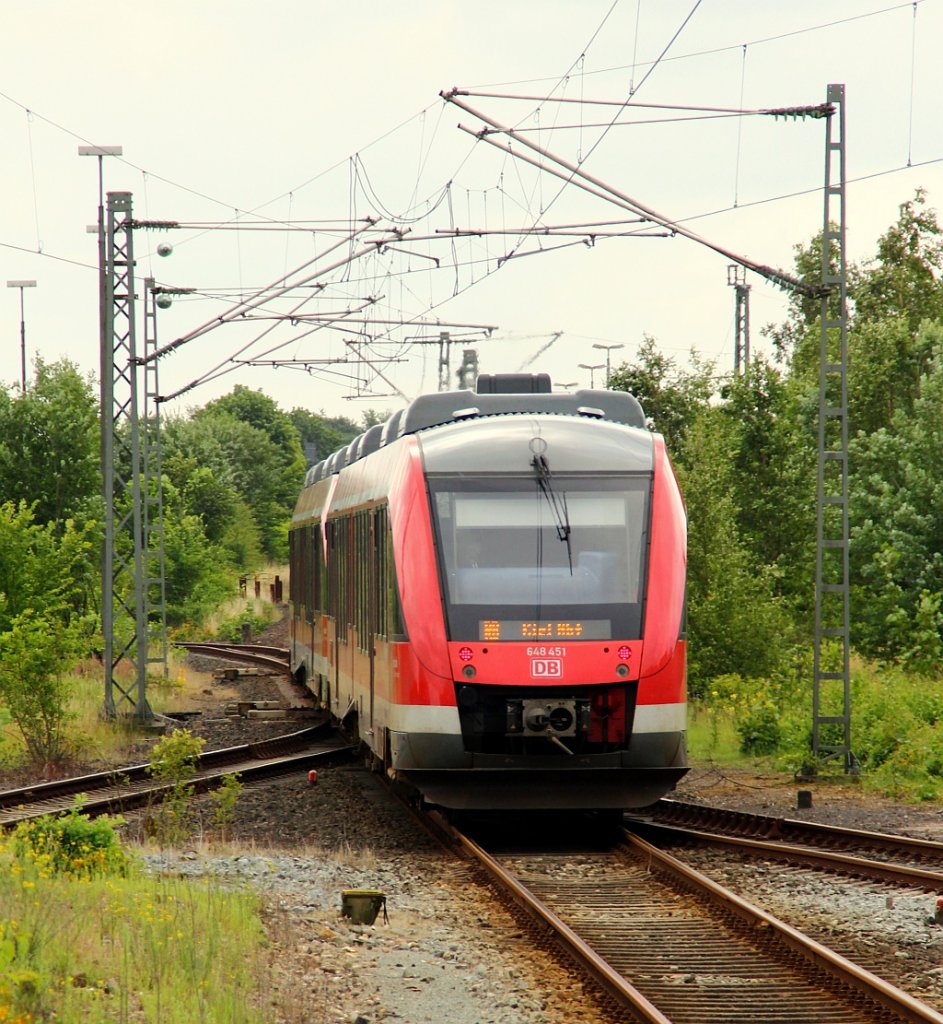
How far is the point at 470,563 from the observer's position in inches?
503

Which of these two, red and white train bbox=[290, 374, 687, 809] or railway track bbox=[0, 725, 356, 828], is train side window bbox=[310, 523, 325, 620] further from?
red and white train bbox=[290, 374, 687, 809]

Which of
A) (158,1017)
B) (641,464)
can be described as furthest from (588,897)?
(158,1017)

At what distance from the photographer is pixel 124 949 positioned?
313 inches

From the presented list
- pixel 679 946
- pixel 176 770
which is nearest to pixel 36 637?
pixel 176 770

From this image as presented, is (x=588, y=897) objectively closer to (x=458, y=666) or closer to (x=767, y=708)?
(x=458, y=666)

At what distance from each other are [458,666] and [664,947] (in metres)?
3.74

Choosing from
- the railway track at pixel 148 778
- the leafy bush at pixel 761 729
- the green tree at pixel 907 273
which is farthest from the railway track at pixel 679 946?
the green tree at pixel 907 273

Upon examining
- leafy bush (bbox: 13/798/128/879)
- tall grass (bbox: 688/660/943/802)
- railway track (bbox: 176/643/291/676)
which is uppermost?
leafy bush (bbox: 13/798/128/879)

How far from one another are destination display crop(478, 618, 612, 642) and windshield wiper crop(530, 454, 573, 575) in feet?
1.52

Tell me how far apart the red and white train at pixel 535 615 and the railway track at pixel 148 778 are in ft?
12.4

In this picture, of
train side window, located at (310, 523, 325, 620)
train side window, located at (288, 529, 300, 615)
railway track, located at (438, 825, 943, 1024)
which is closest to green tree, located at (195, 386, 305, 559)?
train side window, located at (288, 529, 300, 615)

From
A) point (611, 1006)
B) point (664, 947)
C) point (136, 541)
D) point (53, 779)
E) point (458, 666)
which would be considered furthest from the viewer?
point (136, 541)

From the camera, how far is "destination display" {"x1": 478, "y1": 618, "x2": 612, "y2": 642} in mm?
12562

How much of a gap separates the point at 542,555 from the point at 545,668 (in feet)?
Answer: 2.95
